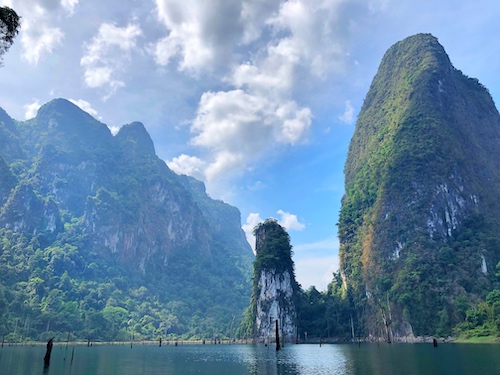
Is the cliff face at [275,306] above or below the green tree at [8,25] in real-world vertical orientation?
below

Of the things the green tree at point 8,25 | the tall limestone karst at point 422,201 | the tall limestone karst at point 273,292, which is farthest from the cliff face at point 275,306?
the green tree at point 8,25

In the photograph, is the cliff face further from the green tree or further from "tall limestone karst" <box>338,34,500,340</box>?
A: the green tree

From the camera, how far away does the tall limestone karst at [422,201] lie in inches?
3593

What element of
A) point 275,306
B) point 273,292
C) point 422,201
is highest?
point 422,201

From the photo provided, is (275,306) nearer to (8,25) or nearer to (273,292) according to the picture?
(273,292)

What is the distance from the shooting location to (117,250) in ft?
643

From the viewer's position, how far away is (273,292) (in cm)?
12300

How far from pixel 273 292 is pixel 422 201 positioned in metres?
51.9

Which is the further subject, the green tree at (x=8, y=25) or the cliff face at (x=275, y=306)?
the cliff face at (x=275, y=306)

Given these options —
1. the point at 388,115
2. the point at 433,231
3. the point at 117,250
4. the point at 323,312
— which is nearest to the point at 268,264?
the point at 323,312

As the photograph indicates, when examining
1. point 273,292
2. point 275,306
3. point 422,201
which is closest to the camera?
point 422,201

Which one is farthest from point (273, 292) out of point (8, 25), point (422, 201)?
point (8, 25)

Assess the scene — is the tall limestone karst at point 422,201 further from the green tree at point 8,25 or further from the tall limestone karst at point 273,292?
the green tree at point 8,25

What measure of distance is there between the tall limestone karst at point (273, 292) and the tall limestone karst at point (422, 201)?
18.1 m
